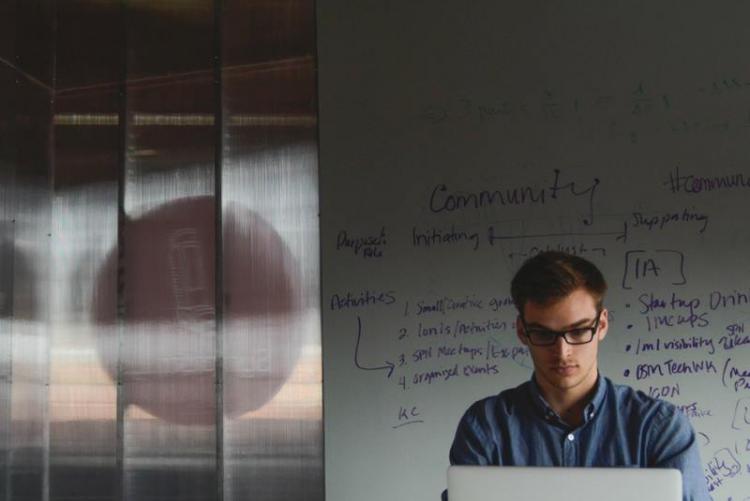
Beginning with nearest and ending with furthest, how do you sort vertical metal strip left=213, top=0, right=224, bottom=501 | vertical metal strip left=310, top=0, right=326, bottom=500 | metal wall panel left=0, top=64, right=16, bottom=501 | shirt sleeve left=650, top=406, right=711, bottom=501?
shirt sleeve left=650, top=406, right=711, bottom=501 < vertical metal strip left=310, top=0, right=326, bottom=500 < metal wall panel left=0, top=64, right=16, bottom=501 < vertical metal strip left=213, top=0, right=224, bottom=501

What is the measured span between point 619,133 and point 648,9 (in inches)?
19.3

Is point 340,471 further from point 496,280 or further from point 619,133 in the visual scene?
point 619,133

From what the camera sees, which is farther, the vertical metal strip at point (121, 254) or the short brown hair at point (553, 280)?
the vertical metal strip at point (121, 254)

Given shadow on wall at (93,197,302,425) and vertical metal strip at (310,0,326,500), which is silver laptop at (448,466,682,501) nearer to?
vertical metal strip at (310,0,326,500)

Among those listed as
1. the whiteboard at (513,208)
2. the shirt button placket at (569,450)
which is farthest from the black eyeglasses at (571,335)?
the whiteboard at (513,208)

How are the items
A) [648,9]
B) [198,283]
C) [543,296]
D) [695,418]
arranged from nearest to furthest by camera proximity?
[543,296]
[695,418]
[648,9]
[198,283]

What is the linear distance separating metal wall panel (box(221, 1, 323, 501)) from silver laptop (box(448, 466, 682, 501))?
242 cm

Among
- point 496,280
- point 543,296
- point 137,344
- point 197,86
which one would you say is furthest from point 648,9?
point 137,344

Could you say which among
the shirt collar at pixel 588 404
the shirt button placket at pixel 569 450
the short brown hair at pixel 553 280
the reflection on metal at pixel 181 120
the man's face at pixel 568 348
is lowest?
the shirt button placket at pixel 569 450

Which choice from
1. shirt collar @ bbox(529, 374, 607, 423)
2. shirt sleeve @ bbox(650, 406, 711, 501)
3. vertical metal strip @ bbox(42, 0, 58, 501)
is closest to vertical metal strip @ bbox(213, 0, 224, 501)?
vertical metal strip @ bbox(42, 0, 58, 501)

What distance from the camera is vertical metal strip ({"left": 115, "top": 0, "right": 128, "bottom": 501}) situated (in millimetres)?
4008

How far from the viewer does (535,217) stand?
354cm

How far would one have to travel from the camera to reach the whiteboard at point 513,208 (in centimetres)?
343

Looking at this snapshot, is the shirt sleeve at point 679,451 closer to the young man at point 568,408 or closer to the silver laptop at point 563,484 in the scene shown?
the young man at point 568,408
